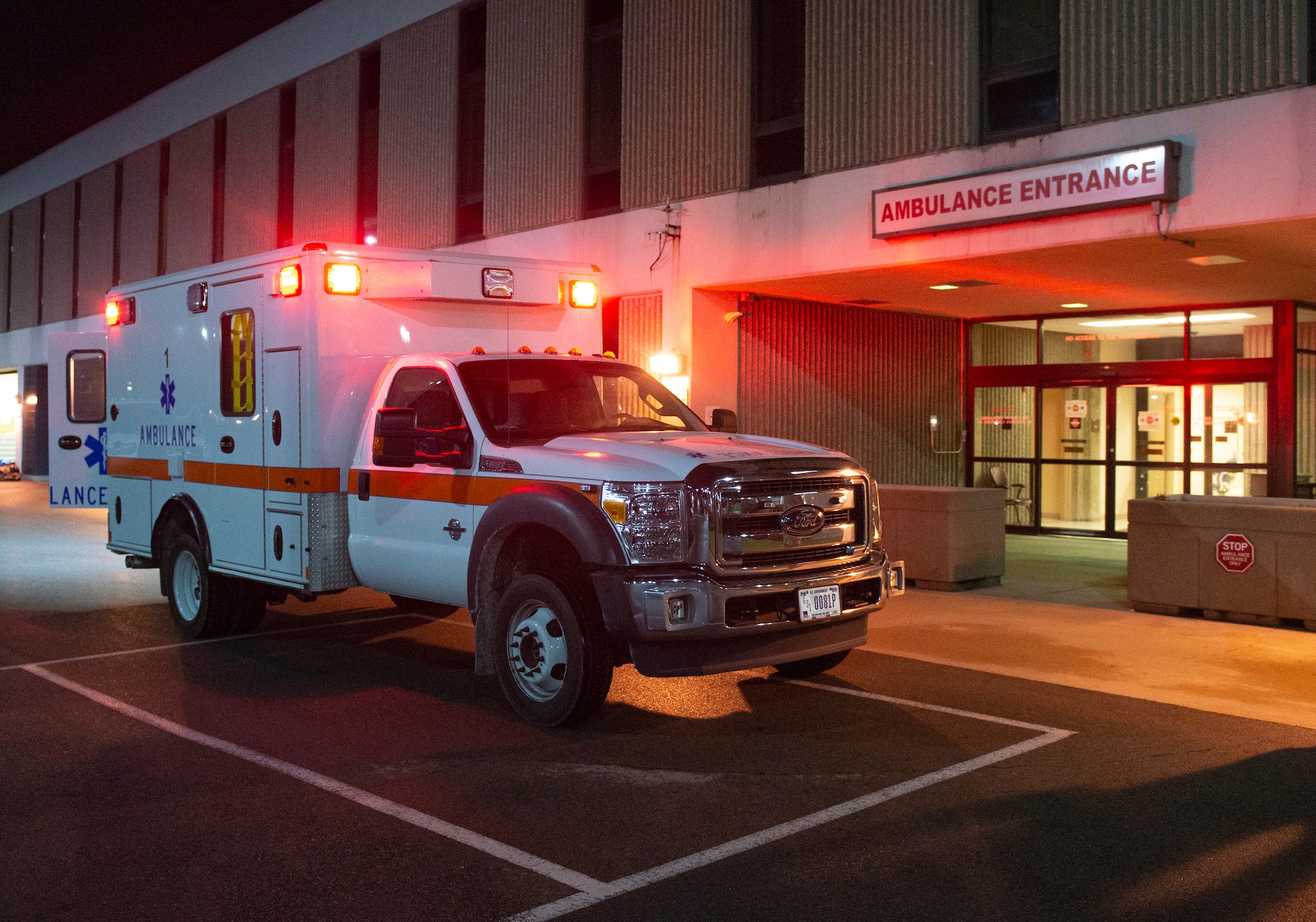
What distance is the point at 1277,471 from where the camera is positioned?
1500cm

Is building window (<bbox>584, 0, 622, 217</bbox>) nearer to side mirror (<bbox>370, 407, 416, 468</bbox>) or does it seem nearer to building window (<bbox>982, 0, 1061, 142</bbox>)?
building window (<bbox>982, 0, 1061, 142</bbox>)

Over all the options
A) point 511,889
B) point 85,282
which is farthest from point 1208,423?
point 85,282

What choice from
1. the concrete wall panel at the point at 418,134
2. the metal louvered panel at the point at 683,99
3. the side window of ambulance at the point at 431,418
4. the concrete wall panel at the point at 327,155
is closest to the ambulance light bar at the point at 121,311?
the side window of ambulance at the point at 431,418

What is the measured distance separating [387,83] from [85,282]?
15744 millimetres

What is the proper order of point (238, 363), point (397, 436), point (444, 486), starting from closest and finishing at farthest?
point (397, 436) < point (444, 486) < point (238, 363)

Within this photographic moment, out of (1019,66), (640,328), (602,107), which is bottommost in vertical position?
(640,328)

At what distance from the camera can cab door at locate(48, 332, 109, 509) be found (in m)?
11.0

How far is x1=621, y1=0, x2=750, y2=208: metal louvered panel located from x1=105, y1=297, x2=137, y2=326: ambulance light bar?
23.1ft

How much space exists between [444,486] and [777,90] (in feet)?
29.5

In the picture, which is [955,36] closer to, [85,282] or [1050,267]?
[1050,267]

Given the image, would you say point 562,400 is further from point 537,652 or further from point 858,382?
point 858,382

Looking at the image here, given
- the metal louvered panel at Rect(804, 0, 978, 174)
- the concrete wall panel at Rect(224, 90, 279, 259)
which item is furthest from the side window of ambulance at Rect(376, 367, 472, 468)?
the concrete wall panel at Rect(224, 90, 279, 259)

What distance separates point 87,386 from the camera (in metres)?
11.1

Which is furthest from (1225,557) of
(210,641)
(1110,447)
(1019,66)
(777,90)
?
(210,641)
